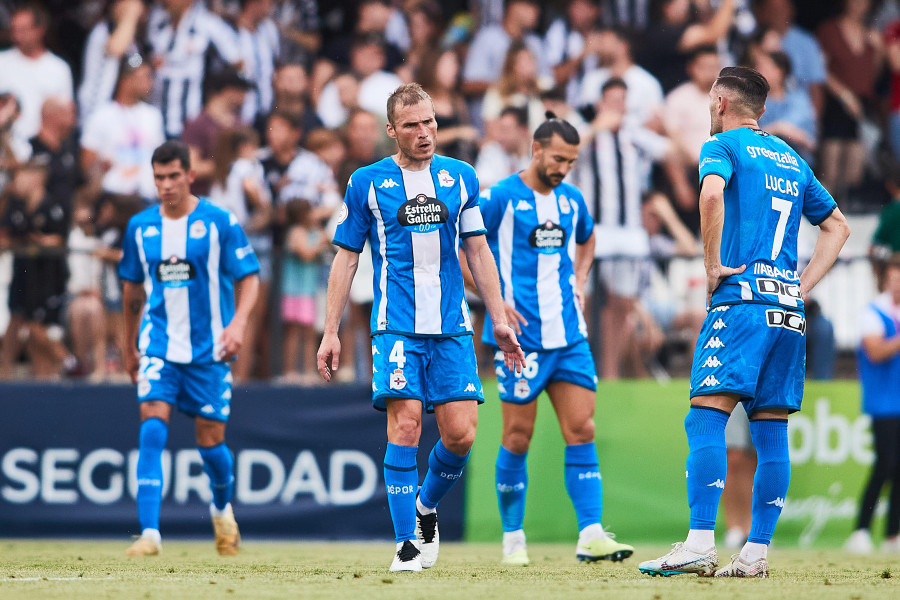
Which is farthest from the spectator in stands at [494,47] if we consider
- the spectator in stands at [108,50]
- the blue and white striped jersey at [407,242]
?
the blue and white striped jersey at [407,242]

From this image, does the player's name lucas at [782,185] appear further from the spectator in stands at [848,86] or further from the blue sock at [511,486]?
the spectator in stands at [848,86]

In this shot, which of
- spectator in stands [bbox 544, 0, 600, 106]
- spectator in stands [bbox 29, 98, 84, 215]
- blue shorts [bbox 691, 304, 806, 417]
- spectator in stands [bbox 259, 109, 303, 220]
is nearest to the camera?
blue shorts [bbox 691, 304, 806, 417]

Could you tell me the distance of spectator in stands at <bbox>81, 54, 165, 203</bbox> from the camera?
12.9m

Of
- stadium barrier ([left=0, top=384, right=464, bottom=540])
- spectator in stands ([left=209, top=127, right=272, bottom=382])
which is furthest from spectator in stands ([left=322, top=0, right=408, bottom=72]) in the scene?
stadium barrier ([left=0, top=384, right=464, bottom=540])

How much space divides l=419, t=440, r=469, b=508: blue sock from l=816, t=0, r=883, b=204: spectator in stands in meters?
9.05

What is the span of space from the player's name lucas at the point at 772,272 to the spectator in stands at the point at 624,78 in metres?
7.53

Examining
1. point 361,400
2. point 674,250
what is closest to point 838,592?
point 361,400

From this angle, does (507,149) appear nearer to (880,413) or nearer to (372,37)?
(372,37)

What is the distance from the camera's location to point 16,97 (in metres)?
13.5

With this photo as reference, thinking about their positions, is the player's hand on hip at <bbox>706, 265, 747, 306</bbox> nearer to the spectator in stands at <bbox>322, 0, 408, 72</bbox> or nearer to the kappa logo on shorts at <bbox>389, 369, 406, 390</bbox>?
the kappa logo on shorts at <bbox>389, 369, 406, 390</bbox>

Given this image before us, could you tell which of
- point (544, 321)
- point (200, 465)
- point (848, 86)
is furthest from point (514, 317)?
point (848, 86)

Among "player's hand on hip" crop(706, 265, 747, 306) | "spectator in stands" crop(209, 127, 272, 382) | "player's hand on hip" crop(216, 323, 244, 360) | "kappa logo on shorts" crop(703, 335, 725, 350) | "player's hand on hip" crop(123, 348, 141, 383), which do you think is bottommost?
"kappa logo on shorts" crop(703, 335, 725, 350)

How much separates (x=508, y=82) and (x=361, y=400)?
4175 millimetres

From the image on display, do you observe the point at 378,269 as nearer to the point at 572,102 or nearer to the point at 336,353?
the point at 336,353
